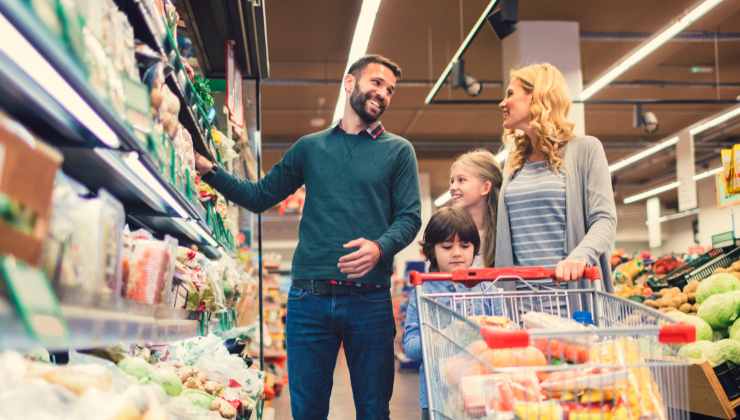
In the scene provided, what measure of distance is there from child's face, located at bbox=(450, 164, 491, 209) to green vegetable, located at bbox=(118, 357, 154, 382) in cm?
163

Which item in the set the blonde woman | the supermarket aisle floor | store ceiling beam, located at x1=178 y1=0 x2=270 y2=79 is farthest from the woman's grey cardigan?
the supermarket aisle floor

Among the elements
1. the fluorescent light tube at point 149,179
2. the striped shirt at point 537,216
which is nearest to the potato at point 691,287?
the striped shirt at point 537,216

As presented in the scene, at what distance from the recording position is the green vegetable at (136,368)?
6.74 feet

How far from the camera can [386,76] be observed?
2.98 m

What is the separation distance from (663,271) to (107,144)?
23.3 feet

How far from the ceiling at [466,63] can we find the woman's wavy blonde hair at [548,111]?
19.2 feet

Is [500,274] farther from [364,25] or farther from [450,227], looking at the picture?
[364,25]

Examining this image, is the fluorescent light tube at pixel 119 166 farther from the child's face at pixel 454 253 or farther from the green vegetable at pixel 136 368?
the child's face at pixel 454 253

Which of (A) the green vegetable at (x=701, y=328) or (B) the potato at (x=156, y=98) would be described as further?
(A) the green vegetable at (x=701, y=328)

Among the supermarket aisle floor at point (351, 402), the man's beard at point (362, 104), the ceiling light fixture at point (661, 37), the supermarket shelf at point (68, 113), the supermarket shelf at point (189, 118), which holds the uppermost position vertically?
the ceiling light fixture at point (661, 37)

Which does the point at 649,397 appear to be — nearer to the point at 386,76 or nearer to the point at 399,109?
the point at 386,76

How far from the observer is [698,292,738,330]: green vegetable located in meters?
3.88

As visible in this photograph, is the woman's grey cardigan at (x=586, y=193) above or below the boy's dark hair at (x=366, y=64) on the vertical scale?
below

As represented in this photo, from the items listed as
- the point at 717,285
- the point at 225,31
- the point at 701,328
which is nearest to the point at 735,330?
the point at 701,328
